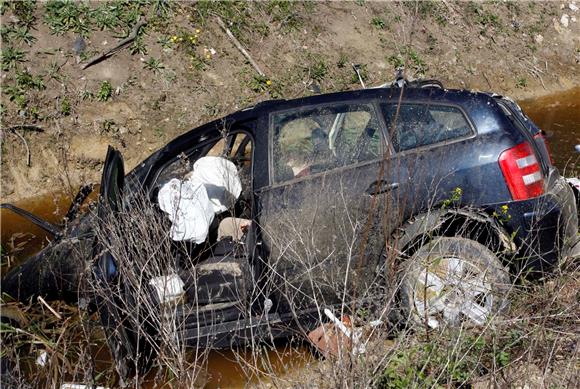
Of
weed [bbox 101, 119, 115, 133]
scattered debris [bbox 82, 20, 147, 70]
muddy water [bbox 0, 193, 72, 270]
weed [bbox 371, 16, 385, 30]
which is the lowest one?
muddy water [bbox 0, 193, 72, 270]

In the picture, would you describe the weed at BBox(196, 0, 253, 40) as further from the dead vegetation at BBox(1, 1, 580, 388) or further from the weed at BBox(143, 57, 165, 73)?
the weed at BBox(143, 57, 165, 73)

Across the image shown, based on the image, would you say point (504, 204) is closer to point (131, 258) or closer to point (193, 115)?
point (131, 258)

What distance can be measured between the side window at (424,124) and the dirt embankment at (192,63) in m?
4.43

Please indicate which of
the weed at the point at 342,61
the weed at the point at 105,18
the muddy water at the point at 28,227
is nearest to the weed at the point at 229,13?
the weed at the point at 105,18

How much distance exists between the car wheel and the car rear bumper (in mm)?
232

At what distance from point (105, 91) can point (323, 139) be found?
4804 millimetres

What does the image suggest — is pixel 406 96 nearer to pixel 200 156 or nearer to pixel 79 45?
pixel 200 156

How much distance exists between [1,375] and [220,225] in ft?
6.31

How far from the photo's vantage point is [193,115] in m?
8.80

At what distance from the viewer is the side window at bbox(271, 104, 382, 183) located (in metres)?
4.54

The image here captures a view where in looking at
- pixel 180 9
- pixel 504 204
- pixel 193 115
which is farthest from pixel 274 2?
pixel 504 204

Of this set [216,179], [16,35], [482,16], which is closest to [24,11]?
[16,35]

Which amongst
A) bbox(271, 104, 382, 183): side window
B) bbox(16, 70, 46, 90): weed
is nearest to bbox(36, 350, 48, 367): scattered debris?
bbox(271, 104, 382, 183): side window

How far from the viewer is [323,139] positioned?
4.62m
